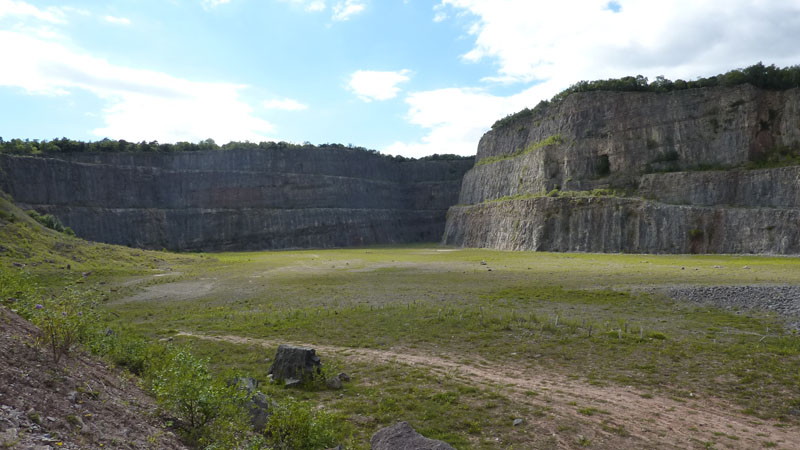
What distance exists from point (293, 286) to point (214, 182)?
232 ft

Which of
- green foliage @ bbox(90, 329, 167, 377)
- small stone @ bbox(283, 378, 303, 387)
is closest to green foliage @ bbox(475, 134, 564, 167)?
small stone @ bbox(283, 378, 303, 387)

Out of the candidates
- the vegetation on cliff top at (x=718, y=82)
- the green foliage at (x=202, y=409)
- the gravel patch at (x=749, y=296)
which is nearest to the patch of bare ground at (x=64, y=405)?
the green foliage at (x=202, y=409)

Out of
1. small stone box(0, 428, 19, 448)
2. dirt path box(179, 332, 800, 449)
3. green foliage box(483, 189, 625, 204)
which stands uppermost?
green foliage box(483, 189, 625, 204)

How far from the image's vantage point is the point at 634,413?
9648 millimetres

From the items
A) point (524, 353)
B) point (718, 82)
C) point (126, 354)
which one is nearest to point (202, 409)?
point (126, 354)

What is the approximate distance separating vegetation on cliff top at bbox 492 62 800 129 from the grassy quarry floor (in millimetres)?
36065

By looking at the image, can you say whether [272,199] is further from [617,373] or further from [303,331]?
[617,373]

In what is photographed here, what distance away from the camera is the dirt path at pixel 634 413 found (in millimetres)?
8555

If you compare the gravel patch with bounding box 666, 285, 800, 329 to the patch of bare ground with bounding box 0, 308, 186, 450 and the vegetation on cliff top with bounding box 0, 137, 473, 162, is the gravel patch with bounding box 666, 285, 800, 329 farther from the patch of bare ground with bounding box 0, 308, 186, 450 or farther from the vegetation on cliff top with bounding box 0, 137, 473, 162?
the vegetation on cliff top with bounding box 0, 137, 473, 162

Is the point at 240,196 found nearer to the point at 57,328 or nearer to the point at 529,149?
the point at 529,149

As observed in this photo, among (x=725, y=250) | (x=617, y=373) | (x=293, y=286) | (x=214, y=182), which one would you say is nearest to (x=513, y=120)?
(x=725, y=250)

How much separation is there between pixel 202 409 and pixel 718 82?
67.8m

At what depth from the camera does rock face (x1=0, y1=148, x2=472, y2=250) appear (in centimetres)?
7588

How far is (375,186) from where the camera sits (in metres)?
114
